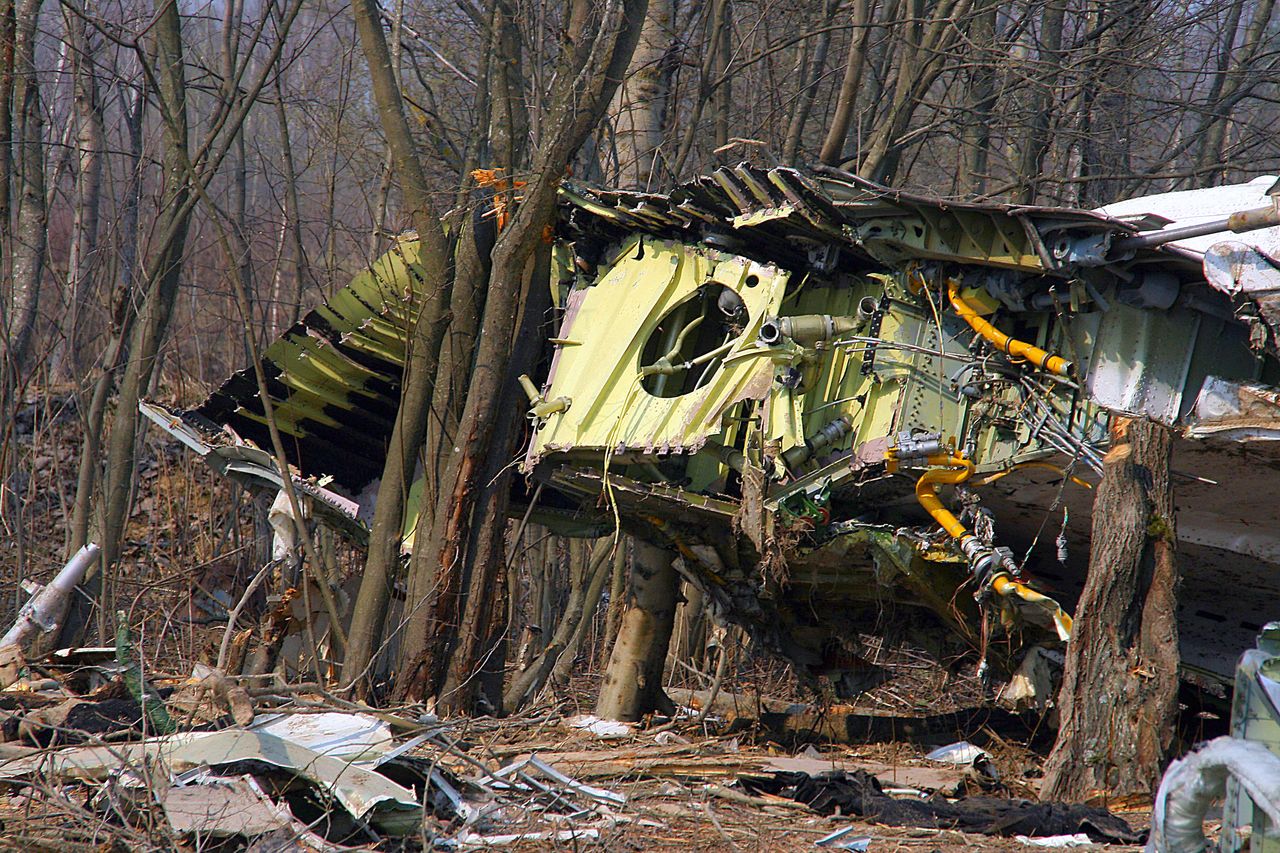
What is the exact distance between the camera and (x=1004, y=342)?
23.5 feet

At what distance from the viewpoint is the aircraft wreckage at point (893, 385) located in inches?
268

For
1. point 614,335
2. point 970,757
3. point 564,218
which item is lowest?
point 970,757

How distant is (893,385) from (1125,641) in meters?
2.11

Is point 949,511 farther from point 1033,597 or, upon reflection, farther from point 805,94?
point 805,94

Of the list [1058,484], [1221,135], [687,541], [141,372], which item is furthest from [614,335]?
[1221,135]

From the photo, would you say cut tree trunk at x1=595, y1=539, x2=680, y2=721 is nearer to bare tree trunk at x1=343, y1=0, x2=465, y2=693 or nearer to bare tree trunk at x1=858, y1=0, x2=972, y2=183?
bare tree trunk at x1=343, y1=0, x2=465, y2=693

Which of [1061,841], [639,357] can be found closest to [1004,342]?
[639,357]

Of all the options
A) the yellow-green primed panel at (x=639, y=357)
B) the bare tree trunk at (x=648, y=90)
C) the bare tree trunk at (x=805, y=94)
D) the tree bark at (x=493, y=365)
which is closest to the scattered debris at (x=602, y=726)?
the tree bark at (x=493, y=365)

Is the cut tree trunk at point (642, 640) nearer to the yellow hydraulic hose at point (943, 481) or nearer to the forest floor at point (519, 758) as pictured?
the forest floor at point (519, 758)

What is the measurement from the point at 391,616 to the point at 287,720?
182 inches

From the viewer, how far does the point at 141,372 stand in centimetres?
1097

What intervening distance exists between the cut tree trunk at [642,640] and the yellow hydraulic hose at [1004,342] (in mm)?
4029

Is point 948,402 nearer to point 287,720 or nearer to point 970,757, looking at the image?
point 970,757

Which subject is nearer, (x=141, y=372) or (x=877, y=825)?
(x=877, y=825)
